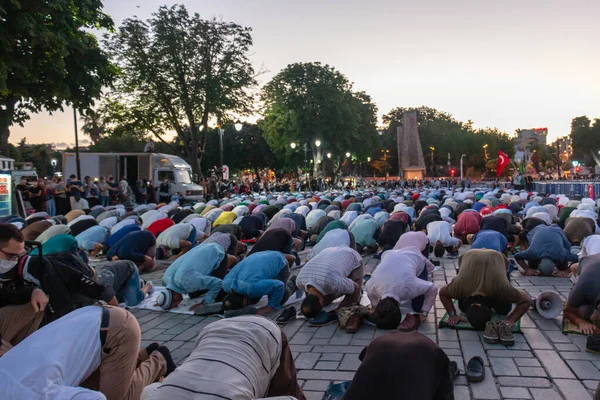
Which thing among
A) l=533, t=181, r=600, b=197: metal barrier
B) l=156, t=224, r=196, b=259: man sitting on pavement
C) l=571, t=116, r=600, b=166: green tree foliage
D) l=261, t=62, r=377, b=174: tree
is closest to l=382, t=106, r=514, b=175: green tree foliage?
l=571, t=116, r=600, b=166: green tree foliage

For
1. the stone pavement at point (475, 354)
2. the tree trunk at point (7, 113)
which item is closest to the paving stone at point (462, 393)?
the stone pavement at point (475, 354)

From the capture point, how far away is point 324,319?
6270mm

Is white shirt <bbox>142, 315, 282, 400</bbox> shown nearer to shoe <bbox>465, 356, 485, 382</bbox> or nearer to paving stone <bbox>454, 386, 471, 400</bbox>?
paving stone <bbox>454, 386, 471, 400</bbox>

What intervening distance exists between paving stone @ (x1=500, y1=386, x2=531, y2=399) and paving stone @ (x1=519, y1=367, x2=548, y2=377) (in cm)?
35

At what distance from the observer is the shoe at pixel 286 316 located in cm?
642

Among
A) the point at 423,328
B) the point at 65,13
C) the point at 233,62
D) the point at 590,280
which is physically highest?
the point at 233,62

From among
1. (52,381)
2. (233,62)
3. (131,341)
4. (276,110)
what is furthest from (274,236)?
(276,110)

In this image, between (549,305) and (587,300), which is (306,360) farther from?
(549,305)

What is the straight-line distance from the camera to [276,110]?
4725 centimetres

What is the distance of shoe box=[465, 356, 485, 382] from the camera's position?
4309 mm

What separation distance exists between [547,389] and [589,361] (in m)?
0.88

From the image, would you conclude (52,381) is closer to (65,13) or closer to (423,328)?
(423,328)

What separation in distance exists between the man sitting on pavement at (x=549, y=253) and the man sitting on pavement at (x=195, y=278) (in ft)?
16.1

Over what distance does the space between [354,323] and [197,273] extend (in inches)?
99.3
